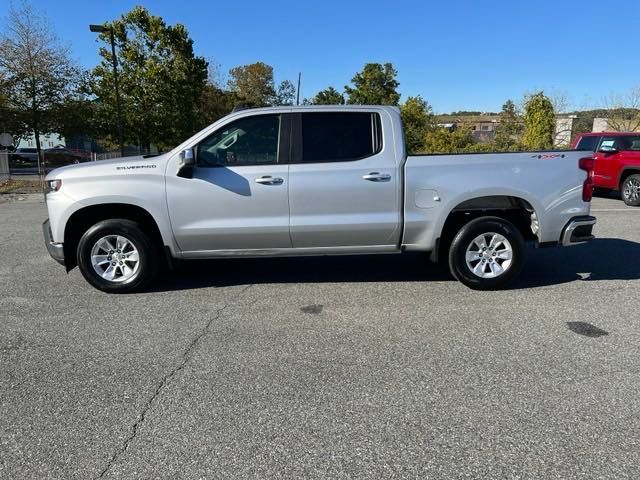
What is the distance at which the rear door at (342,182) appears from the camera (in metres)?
5.28

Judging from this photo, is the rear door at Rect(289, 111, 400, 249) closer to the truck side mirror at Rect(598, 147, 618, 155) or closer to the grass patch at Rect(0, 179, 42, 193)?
the truck side mirror at Rect(598, 147, 618, 155)

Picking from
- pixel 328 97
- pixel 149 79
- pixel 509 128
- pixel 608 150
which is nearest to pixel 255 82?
pixel 328 97

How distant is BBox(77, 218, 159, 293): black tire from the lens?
210 inches

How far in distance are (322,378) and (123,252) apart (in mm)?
2990

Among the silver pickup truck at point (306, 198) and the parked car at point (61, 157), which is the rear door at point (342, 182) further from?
the parked car at point (61, 157)

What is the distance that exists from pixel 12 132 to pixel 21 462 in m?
27.7

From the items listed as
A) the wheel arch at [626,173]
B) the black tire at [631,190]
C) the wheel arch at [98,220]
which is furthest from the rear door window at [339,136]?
the wheel arch at [626,173]

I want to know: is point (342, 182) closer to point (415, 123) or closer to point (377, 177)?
point (377, 177)

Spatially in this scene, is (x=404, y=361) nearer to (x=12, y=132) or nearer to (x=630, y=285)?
(x=630, y=285)

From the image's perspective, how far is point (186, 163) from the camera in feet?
16.7

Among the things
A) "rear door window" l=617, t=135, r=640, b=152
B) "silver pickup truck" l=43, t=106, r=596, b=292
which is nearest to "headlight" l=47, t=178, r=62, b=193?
"silver pickup truck" l=43, t=106, r=596, b=292

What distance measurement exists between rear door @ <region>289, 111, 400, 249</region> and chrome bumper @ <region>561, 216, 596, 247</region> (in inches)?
72.9

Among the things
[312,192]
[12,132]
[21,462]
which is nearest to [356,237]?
[312,192]

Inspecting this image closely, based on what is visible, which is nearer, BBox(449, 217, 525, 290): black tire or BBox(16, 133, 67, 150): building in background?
BBox(449, 217, 525, 290): black tire
